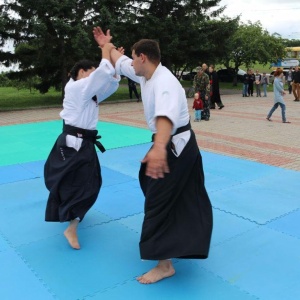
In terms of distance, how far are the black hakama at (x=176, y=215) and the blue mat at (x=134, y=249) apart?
0.34m

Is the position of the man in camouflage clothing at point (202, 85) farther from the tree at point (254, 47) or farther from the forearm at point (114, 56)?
the tree at point (254, 47)

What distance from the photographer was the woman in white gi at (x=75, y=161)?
3.39 metres

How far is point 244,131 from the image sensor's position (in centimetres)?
956

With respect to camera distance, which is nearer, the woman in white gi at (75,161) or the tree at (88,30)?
the woman in white gi at (75,161)

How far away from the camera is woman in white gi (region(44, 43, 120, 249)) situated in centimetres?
339

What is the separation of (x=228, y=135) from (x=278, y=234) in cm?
545

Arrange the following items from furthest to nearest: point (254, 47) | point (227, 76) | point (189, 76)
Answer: point (189, 76)
point (227, 76)
point (254, 47)

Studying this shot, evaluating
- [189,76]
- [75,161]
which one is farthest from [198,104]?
[189,76]

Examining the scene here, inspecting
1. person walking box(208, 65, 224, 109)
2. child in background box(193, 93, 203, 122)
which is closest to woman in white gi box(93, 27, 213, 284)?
child in background box(193, 93, 203, 122)

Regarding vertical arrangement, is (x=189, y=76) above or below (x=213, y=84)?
above

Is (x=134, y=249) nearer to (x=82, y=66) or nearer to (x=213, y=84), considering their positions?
(x=82, y=66)

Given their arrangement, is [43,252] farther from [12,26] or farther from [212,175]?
[12,26]

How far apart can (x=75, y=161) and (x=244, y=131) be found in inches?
273

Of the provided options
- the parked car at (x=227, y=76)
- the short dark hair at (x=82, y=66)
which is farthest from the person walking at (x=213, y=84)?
the parked car at (x=227, y=76)
